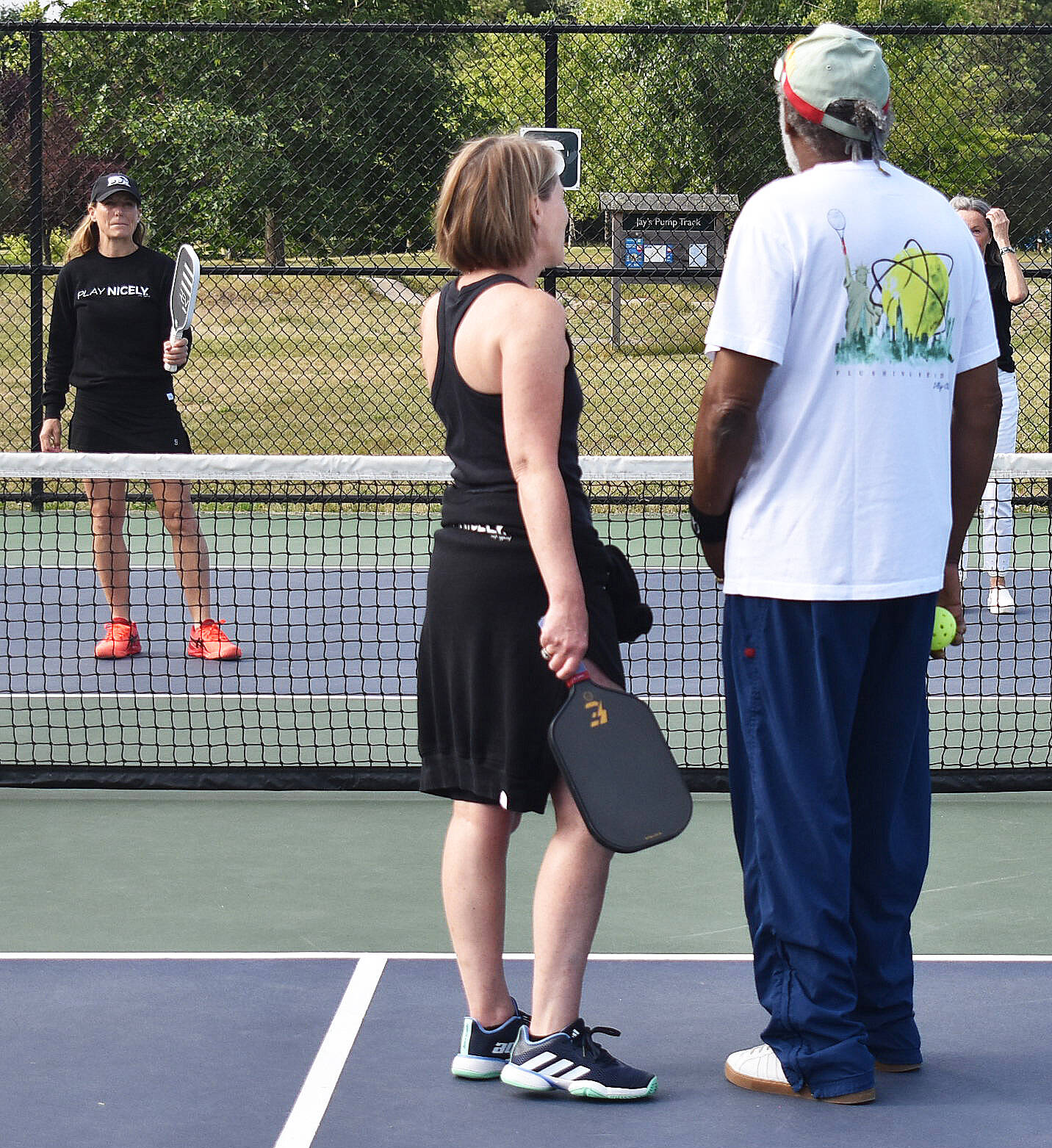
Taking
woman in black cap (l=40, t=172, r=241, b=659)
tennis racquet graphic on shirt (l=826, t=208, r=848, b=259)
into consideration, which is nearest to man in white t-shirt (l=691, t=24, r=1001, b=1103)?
tennis racquet graphic on shirt (l=826, t=208, r=848, b=259)

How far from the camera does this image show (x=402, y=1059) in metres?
3.03

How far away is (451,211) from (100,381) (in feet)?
12.9

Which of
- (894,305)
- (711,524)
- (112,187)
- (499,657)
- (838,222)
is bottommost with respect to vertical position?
(499,657)

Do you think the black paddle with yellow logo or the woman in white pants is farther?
the woman in white pants

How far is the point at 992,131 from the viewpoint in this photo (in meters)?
14.4

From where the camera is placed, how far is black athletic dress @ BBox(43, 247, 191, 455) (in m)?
6.42

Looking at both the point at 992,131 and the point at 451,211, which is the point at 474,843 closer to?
the point at 451,211

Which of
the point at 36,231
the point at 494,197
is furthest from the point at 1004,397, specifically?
the point at 36,231

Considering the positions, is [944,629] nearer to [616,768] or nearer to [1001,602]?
[616,768]

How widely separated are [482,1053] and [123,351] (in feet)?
13.5

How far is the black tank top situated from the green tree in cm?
759

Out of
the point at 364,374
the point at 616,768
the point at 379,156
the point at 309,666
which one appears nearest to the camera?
the point at 616,768

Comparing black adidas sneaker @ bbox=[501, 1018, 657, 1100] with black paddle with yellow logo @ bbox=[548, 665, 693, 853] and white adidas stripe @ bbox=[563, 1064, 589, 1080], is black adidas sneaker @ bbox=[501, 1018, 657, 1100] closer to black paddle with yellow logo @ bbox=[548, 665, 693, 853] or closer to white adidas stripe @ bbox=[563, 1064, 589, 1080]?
white adidas stripe @ bbox=[563, 1064, 589, 1080]

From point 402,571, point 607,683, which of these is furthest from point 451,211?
point 402,571
